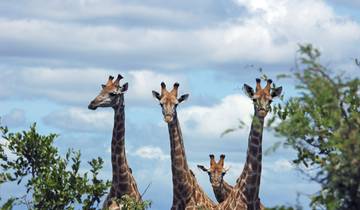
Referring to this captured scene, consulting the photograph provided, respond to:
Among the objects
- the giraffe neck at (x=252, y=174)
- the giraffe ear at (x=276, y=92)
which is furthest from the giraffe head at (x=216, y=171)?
the giraffe ear at (x=276, y=92)

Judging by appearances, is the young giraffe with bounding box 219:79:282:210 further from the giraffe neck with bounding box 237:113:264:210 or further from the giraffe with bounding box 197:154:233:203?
the giraffe with bounding box 197:154:233:203

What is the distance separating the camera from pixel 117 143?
38.3m

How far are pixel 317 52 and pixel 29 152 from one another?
1781 cm

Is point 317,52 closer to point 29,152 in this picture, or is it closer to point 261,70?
point 261,70

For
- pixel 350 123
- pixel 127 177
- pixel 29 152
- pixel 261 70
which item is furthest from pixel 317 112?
Answer: pixel 127 177

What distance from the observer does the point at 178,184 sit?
36.2 meters

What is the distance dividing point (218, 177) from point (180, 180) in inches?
124

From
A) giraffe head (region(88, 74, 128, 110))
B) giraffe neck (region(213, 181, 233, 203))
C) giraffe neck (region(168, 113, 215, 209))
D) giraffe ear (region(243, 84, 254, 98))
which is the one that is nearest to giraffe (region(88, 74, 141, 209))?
giraffe head (region(88, 74, 128, 110))

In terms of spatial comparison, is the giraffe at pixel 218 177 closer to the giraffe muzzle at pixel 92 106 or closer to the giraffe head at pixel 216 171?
the giraffe head at pixel 216 171

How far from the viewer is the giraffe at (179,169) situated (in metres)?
36.0

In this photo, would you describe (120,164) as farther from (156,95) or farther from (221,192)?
(221,192)

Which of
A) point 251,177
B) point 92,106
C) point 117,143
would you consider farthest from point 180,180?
point 92,106

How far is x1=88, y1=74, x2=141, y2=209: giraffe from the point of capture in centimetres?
3738

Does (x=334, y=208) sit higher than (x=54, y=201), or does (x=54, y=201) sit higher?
(x=54, y=201)
